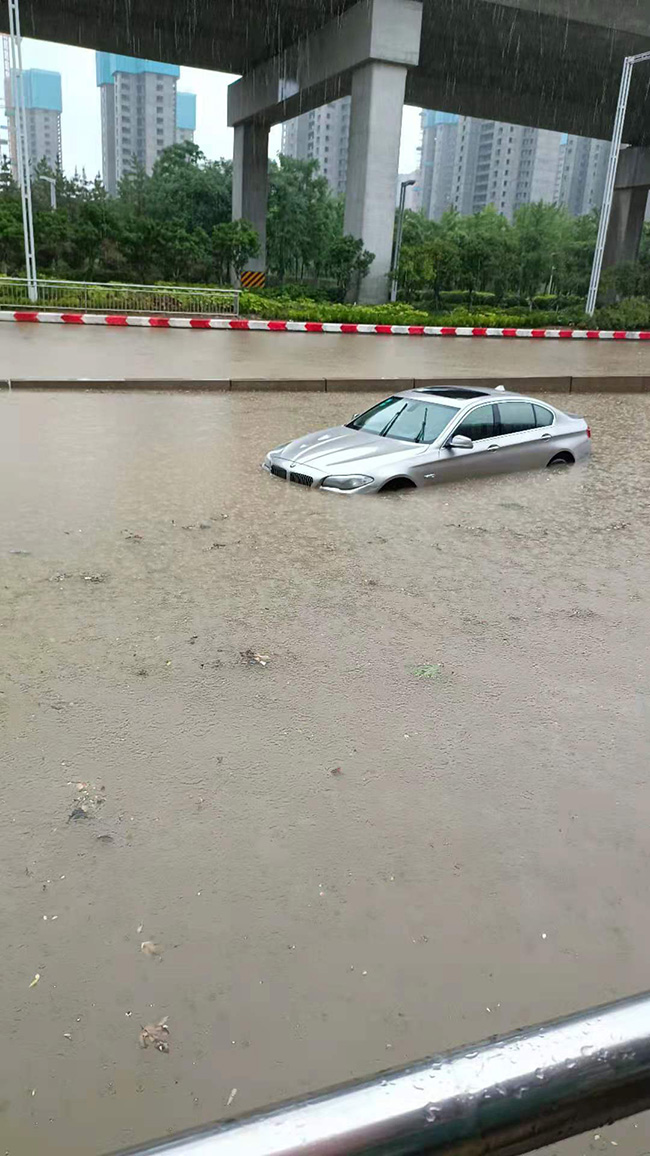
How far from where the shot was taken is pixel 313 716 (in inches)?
181

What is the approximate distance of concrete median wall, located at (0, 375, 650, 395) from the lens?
14656 mm

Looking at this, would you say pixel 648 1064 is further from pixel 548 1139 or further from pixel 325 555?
pixel 325 555

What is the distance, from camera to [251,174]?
43.4m

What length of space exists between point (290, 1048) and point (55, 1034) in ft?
2.30

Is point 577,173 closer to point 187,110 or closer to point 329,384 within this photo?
point 187,110

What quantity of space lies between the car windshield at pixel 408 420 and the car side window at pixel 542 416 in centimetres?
131

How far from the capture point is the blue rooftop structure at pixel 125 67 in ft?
376

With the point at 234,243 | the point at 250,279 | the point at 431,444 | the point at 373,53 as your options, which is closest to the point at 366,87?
the point at 373,53

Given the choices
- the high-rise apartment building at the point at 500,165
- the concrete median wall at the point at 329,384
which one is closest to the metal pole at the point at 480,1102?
the concrete median wall at the point at 329,384

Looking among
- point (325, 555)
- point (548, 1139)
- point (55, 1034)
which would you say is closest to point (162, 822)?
point (55, 1034)

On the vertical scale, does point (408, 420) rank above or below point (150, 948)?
above

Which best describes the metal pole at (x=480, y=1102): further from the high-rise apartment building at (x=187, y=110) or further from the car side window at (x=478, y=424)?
the high-rise apartment building at (x=187, y=110)

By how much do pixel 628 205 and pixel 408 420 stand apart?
47411 mm

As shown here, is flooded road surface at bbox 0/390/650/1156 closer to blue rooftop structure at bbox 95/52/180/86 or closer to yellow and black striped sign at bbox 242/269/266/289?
yellow and black striped sign at bbox 242/269/266/289
